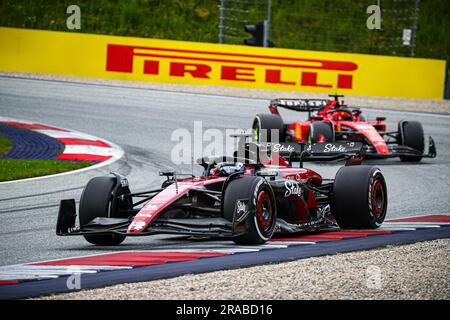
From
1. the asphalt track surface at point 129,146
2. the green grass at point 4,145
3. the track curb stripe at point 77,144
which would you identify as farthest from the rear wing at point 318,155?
the green grass at point 4,145

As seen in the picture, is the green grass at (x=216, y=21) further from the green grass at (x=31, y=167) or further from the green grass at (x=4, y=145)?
the green grass at (x=31, y=167)

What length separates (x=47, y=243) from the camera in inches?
397

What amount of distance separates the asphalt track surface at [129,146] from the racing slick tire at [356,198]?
1.61 metres

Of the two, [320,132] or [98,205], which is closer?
[98,205]

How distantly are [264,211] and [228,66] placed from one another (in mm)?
18722

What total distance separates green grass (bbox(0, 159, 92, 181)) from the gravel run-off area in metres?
6.95

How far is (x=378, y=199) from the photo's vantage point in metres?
11.1

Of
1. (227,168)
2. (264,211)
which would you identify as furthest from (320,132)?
(264,211)

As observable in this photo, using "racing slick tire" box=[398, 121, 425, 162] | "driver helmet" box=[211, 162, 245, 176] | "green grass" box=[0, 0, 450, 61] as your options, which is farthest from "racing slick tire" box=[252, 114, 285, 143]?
"green grass" box=[0, 0, 450, 61]

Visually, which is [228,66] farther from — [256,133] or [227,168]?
[227,168]

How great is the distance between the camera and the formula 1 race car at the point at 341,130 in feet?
57.4

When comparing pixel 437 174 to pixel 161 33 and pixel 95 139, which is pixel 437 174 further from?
pixel 161 33
